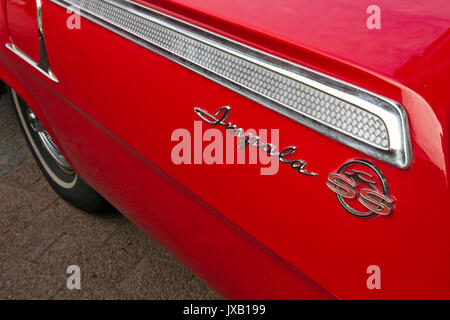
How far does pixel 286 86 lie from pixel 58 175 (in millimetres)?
1849

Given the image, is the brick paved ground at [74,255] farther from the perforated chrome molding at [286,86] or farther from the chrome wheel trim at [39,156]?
the perforated chrome molding at [286,86]

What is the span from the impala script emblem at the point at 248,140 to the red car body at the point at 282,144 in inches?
0.6

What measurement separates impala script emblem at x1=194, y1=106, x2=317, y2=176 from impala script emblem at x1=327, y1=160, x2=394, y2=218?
61mm

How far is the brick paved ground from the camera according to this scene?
2.18m

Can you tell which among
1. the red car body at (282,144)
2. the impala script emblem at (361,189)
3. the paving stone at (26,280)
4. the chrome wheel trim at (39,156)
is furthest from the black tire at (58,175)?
the impala script emblem at (361,189)

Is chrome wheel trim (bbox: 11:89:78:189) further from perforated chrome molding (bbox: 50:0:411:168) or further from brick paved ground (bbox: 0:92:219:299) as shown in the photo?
perforated chrome molding (bbox: 50:0:411:168)

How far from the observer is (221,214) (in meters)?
1.25

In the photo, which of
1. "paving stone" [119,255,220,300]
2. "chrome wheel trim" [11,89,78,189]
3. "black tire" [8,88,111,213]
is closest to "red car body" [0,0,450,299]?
"paving stone" [119,255,220,300]

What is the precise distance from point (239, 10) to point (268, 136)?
1.09 ft

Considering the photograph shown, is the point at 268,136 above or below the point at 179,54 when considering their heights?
below

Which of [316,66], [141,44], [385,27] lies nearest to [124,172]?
[141,44]

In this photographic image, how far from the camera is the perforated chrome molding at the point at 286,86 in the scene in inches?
35.9

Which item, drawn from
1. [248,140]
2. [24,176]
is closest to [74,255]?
[24,176]
